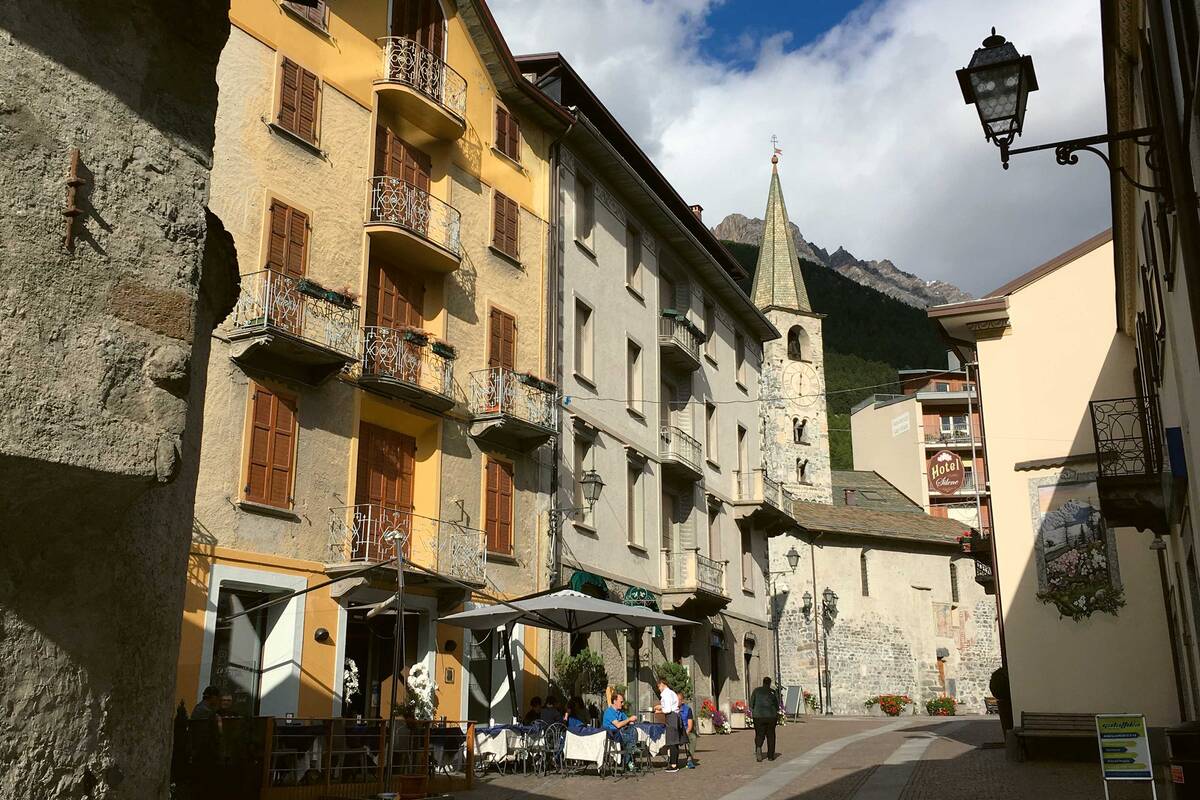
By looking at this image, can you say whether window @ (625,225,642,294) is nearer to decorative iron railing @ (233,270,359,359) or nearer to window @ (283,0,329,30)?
window @ (283,0,329,30)

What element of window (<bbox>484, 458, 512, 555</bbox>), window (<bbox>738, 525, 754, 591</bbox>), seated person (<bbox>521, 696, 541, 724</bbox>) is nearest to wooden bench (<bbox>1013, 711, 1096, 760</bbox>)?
seated person (<bbox>521, 696, 541, 724</bbox>)

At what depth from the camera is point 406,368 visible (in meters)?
18.3

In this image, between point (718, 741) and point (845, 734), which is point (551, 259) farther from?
point (845, 734)

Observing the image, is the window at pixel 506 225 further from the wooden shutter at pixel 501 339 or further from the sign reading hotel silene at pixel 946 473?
the sign reading hotel silene at pixel 946 473

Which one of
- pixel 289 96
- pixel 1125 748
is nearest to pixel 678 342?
pixel 289 96

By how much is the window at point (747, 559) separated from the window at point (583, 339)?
35.6 ft

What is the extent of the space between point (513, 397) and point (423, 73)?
5.99m

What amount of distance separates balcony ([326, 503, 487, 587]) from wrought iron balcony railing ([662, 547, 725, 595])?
8.54 metres

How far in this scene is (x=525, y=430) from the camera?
20531mm

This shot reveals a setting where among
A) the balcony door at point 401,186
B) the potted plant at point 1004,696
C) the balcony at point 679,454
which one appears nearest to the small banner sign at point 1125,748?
the potted plant at point 1004,696

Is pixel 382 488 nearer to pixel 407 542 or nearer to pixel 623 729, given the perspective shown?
pixel 407 542

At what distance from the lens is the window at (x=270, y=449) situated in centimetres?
1559

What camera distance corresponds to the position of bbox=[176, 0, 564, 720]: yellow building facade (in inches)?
612

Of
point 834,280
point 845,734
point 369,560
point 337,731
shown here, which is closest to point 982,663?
point 845,734
